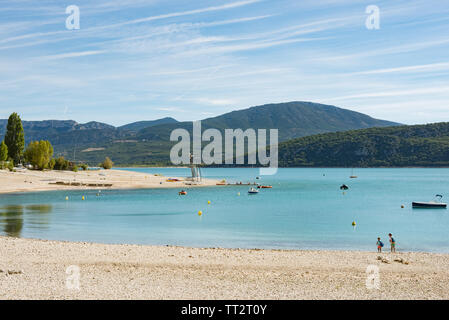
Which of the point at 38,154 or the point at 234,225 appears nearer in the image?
the point at 234,225

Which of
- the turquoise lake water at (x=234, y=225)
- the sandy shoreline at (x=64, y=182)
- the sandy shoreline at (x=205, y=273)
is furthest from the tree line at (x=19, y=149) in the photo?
the sandy shoreline at (x=205, y=273)

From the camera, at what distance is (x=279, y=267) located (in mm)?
24125

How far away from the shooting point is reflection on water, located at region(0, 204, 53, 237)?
3997cm

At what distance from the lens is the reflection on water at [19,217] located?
40.0 m

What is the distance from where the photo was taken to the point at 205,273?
2214 centimetres

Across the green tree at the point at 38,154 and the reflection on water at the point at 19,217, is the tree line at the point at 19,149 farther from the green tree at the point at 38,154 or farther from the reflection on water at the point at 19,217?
the reflection on water at the point at 19,217

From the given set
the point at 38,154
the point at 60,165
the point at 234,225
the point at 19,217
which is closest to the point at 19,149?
the point at 38,154

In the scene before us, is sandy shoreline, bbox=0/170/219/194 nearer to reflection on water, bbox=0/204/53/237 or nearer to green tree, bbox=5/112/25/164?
green tree, bbox=5/112/25/164

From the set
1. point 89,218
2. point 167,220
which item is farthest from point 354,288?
point 89,218

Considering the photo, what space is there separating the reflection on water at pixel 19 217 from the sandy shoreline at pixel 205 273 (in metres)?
9.06

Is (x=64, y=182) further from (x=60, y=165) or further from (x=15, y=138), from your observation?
(x=15, y=138)

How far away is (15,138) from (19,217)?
2981 inches

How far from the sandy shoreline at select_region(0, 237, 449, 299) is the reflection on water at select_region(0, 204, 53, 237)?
9.06m
